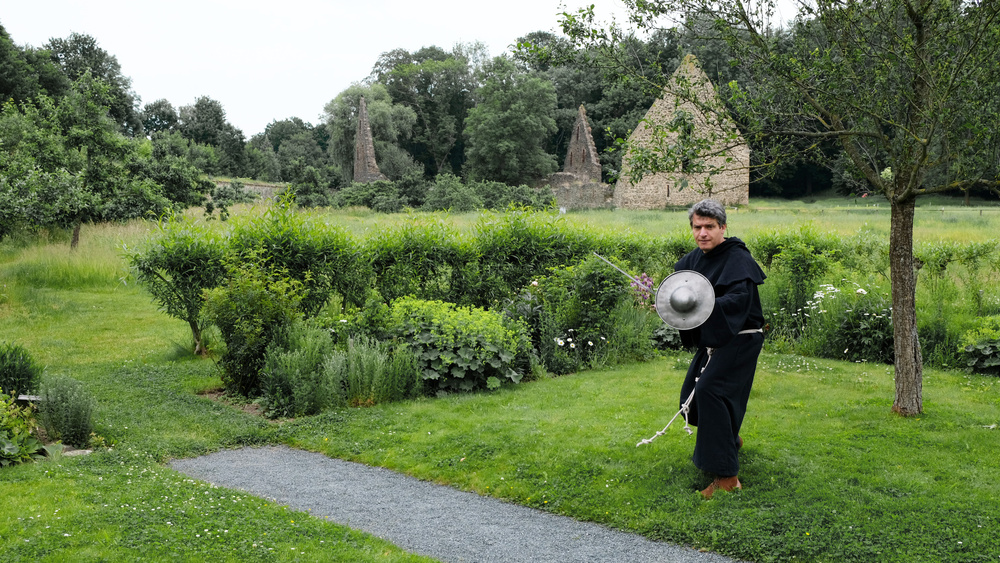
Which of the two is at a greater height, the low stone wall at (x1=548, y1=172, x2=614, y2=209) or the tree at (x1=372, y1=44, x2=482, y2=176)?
the tree at (x1=372, y1=44, x2=482, y2=176)

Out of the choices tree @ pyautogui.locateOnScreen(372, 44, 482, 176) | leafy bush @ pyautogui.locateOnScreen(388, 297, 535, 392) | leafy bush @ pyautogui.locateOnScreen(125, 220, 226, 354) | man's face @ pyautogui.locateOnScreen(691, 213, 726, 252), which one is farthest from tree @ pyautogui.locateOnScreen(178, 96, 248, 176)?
man's face @ pyautogui.locateOnScreen(691, 213, 726, 252)

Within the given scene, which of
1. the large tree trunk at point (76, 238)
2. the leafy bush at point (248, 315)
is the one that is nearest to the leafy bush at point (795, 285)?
the leafy bush at point (248, 315)

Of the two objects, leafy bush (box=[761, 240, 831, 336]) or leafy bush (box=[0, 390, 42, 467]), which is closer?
leafy bush (box=[0, 390, 42, 467])

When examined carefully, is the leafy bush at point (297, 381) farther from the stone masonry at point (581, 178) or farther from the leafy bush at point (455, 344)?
the stone masonry at point (581, 178)

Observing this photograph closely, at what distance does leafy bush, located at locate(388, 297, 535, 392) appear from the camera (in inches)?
329

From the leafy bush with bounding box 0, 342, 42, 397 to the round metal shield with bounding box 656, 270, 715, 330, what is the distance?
596cm

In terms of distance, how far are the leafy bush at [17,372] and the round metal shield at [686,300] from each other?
5959 millimetres

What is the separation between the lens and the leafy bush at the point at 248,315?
8.05 meters

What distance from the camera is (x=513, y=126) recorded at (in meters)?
49.4

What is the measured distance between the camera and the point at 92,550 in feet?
13.3

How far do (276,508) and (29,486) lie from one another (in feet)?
5.91

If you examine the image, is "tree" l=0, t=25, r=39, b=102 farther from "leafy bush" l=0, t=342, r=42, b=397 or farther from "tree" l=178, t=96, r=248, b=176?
"leafy bush" l=0, t=342, r=42, b=397

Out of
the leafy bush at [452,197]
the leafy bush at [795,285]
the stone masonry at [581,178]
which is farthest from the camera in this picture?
the stone masonry at [581,178]

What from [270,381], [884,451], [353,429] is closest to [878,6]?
[884,451]
